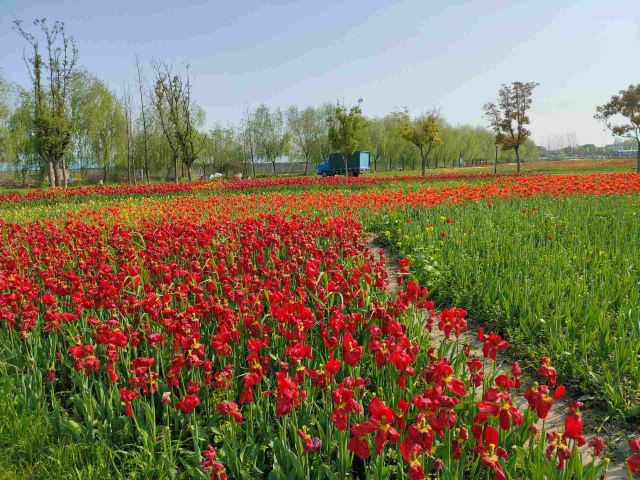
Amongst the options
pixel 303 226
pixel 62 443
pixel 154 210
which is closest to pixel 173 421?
pixel 62 443

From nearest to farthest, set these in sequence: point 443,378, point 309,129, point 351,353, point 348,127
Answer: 1. point 443,378
2. point 351,353
3. point 348,127
4. point 309,129

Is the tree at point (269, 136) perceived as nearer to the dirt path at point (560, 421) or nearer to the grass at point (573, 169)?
the grass at point (573, 169)

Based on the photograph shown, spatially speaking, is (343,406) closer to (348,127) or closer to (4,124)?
(348,127)

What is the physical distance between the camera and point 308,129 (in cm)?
6206

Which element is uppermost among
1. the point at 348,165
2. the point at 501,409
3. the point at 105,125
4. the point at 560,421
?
the point at 105,125

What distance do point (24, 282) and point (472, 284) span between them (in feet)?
14.5

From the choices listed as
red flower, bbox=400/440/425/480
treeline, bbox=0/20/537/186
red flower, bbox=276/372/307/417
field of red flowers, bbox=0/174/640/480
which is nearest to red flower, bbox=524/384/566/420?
field of red flowers, bbox=0/174/640/480

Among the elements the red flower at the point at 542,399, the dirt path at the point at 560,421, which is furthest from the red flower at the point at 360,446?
the dirt path at the point at 560,421

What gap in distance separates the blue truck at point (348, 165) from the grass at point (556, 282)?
39.4m

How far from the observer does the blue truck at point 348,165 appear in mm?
48222

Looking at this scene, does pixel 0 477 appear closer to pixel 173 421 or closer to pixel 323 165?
pixel 173 421

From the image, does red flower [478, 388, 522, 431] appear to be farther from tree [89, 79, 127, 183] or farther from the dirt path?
tree [89, 79, 127, 183]

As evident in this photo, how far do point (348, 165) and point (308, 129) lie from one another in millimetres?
16178

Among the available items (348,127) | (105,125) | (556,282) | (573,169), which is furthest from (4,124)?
(573,169)
